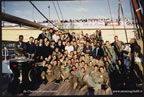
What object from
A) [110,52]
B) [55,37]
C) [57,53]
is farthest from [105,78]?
[55,37]

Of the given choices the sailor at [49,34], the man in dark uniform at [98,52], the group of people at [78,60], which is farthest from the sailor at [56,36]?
the man in dark uniform at [98,52]

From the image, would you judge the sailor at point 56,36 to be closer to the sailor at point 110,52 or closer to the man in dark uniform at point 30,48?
the man in dark uniform at point 30,48

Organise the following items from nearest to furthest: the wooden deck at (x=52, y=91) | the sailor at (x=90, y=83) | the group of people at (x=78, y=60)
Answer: the wooden deck at (x=52, y=91)
the sailor at (x=90, y=83)
the group of people at (x=78, y=60)

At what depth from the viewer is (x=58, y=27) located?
607 cm

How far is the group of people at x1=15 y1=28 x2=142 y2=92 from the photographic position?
419 centimetres

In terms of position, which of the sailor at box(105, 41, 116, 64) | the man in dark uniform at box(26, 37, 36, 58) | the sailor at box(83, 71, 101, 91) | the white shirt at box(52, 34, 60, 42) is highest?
the white shirt at box(52, 34, 60, 42)

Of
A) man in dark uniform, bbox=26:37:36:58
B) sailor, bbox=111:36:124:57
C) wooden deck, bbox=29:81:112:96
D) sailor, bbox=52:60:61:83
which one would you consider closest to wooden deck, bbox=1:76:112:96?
wooden deck, bbox=29:81:112:96

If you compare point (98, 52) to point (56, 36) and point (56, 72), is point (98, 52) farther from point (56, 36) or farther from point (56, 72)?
point (56, 36)

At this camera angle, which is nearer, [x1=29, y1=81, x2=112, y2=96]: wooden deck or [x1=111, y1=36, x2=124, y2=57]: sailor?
[x1=29, y1=81, x2=112, y2=96]: wooden deck

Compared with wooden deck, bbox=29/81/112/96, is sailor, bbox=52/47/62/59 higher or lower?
higher

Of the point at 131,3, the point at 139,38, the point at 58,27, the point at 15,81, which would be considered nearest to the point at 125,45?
the point at 139,38

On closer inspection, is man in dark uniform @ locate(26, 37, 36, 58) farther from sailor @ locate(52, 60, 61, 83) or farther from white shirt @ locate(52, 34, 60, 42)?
white shirt @ locate(52, 34, 60, 42)

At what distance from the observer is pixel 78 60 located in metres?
4.58

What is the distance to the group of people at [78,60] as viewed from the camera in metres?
4.19
